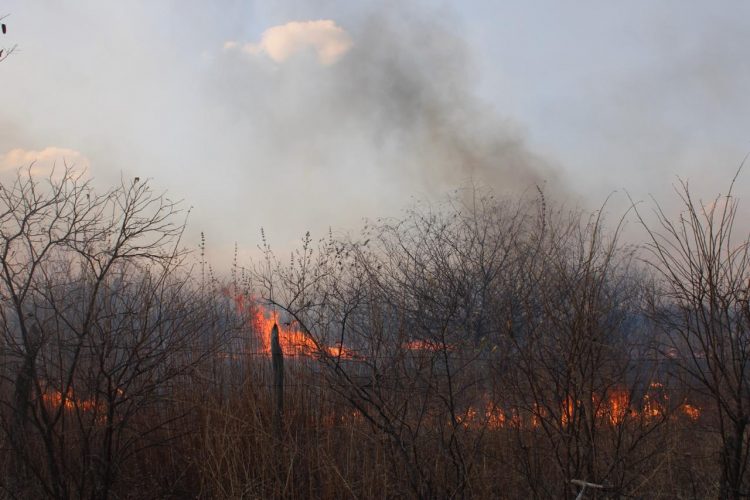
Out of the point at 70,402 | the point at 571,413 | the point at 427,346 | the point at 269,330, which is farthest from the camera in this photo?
the point at 269,330

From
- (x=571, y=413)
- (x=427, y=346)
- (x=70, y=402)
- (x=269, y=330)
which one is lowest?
(x=571, y=413)

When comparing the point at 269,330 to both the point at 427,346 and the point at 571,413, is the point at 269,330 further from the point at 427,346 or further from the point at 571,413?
the point at 571,413

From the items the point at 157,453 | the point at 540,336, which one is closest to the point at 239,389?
the point at 157,453

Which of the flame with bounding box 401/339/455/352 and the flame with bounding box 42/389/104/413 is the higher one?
the flame with bounding box 401/339/455/352

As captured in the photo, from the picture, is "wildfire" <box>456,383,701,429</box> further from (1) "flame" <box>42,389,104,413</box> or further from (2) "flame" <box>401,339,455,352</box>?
(1) "flame" <box>42,389,104,413</box>

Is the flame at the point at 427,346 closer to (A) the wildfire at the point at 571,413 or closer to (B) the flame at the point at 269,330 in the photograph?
(A) the wildfire at the point at 571,413

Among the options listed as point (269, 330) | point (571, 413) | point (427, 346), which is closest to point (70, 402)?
point (269, 330)

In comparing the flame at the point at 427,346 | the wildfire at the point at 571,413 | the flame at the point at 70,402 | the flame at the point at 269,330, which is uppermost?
the flame at the point at 269,330

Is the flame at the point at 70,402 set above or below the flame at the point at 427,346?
below

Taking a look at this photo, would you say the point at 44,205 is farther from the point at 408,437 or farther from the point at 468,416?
the point at 468,416

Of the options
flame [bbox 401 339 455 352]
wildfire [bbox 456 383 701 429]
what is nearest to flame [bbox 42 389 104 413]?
flame [bbox 401 339 455 352]

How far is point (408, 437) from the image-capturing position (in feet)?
16.1

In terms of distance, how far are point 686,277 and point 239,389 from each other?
4374mm

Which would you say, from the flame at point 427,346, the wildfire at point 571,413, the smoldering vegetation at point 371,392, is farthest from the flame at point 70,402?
the wildfire at point 571,413
